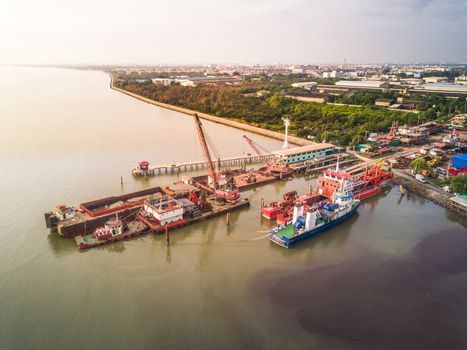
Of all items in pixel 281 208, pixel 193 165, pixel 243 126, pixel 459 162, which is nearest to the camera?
pixel 281 208

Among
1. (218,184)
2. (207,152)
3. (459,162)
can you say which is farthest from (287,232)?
(459,162)

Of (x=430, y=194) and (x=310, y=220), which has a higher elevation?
(x=310, y=220)

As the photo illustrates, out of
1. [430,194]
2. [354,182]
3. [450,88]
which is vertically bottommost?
[430,194]

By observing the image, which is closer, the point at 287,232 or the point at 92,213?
the point at 287,232

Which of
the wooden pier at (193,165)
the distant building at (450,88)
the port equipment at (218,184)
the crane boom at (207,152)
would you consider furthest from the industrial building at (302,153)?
the distant building at (450,88)

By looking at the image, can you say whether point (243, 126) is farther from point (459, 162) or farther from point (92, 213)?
point (92, 213)

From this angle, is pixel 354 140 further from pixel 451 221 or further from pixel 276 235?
pixel 276 235

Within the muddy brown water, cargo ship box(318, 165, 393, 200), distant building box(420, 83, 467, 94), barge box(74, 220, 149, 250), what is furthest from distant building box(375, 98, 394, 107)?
barge box(74, 220, 149, 250)
